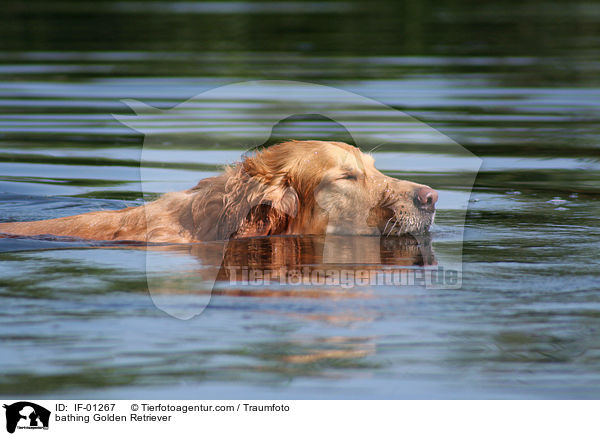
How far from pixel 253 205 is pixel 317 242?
58cm

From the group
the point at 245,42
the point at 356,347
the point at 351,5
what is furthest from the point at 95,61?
the point at 356,347

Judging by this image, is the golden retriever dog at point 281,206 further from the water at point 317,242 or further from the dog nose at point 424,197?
the water at point 317,242

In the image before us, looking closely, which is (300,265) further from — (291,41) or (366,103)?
(291,41)

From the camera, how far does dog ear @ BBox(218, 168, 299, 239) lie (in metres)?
7.50

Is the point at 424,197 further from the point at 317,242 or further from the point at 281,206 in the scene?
the point at 281,206

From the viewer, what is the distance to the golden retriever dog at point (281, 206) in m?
7.54

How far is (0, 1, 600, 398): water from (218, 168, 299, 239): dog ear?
289 mm

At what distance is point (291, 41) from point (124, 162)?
37.5ft

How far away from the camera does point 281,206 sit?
7.66 metres
